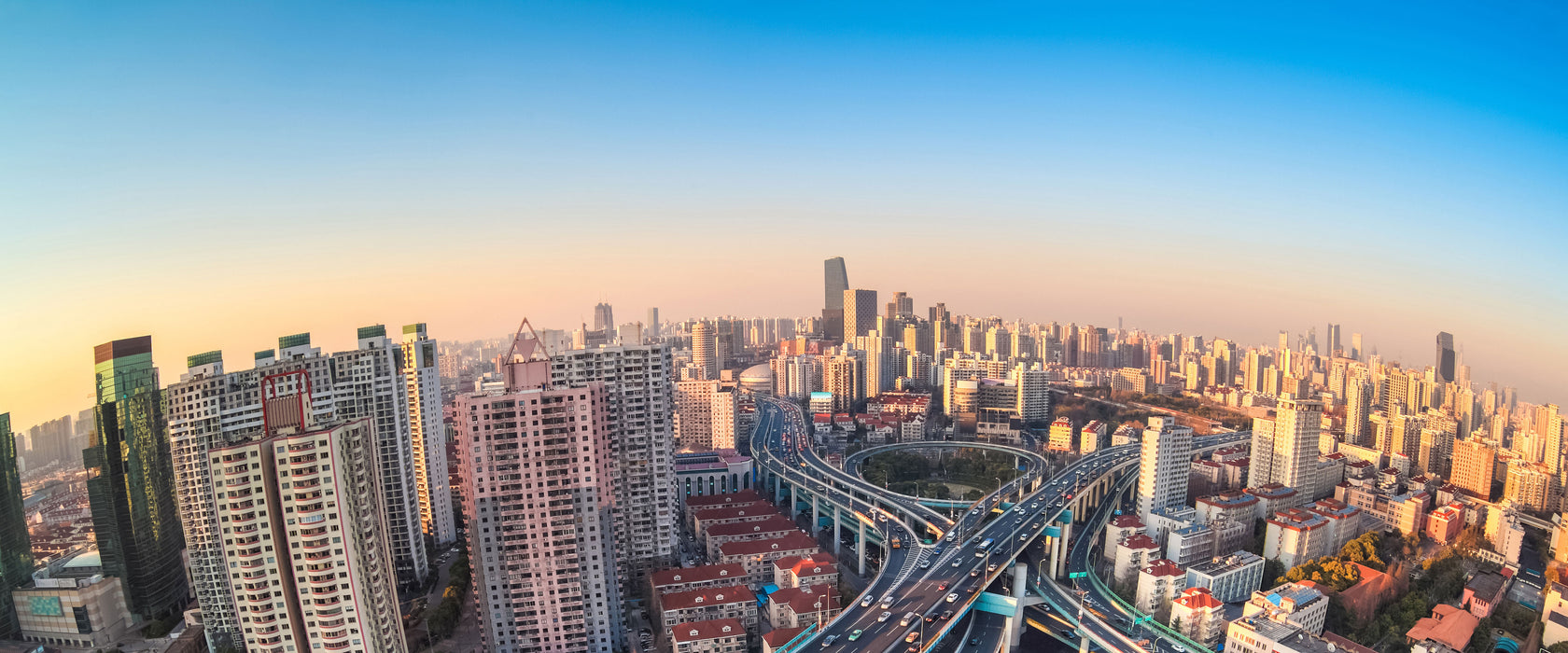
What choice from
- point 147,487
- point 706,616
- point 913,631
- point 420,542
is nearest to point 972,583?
point 913,631

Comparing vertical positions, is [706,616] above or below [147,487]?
below

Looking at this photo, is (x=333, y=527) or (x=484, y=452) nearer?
(x=333, y=527)

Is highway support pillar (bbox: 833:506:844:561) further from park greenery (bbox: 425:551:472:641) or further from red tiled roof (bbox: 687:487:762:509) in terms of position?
park greenery (bbox: 425:551:472:641)

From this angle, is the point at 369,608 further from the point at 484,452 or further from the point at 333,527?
the point at 484,452

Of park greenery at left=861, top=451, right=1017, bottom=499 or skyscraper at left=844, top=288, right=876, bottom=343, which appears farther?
skyscraper at left=844, top=288, right=876, bottom=343

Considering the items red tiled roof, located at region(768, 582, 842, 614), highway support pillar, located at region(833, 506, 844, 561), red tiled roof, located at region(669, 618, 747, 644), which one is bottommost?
highway support pillar, located at region(833, 506, 844, 561)

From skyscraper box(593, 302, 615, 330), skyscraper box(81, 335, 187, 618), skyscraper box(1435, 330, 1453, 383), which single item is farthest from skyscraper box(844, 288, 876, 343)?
skyscraper box(81, 335, 187, 618)
